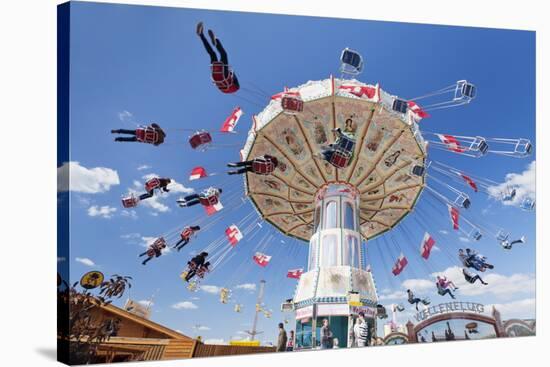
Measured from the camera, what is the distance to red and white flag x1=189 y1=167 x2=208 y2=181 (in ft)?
51.3

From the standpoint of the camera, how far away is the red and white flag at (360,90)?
16.7m

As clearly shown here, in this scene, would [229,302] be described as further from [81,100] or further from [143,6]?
[143,6]

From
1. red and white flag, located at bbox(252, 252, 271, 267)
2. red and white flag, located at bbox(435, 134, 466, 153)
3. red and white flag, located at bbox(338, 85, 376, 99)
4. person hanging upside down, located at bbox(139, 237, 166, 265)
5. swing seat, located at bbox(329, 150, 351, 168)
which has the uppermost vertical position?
red and white flag, located at bbox(338, 85, 376, 99)

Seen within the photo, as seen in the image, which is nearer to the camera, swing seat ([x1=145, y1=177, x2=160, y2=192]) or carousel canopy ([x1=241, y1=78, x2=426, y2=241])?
swing seat ([x1=145, y1=177, x2=160, y2=192])

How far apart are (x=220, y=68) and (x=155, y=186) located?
2.78 m

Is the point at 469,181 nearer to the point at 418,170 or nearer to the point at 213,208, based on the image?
the point at 418,170

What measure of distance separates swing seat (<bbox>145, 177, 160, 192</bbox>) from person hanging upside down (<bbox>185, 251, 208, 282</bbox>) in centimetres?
185

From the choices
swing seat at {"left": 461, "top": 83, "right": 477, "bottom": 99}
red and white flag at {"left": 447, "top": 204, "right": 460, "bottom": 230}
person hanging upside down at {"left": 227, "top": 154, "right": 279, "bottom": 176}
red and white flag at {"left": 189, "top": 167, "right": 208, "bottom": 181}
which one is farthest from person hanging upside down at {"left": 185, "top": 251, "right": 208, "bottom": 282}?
swing seat at {"left": 461, "top": 83, "right": 477, "bottom": 99}

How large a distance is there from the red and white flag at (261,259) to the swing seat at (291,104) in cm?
331

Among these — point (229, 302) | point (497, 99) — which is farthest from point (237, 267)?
point (497, 99)

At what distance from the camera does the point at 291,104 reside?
1653 cm

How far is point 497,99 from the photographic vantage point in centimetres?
1806

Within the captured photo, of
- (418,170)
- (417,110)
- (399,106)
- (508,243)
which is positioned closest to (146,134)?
(399,106)

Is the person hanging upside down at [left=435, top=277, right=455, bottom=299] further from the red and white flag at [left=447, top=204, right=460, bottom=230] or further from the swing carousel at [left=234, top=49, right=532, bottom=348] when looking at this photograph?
the red and white flag at [left=447, top=204, right=460, bottom=230]
